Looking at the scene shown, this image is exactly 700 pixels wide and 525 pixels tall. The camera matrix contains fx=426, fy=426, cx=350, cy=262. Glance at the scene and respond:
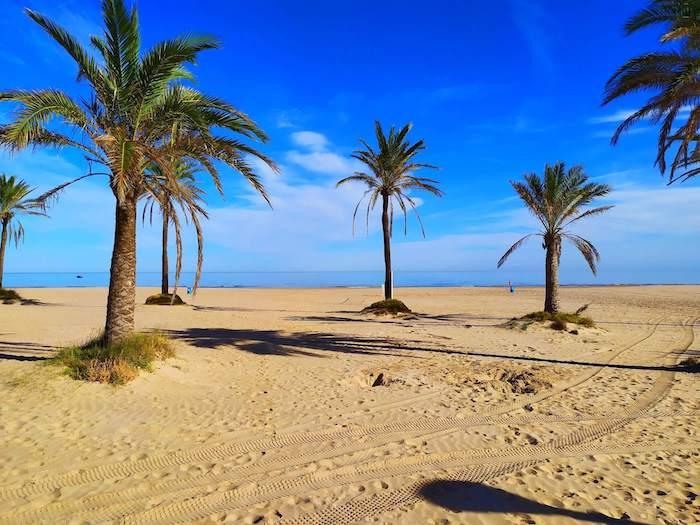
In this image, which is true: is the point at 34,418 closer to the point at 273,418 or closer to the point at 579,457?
the point at 273,418

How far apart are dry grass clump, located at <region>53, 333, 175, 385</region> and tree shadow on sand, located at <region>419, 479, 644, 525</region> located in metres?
5.76

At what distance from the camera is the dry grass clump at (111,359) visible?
7406mm

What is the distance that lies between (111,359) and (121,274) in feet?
5.33

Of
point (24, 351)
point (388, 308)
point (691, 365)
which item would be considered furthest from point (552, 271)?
point (24, 351)

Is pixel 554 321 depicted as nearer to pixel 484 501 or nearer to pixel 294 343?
pixel 294 343

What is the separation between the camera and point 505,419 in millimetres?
6172

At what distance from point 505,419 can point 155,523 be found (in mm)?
4659

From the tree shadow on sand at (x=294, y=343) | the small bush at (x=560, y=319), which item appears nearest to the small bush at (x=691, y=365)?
the small bush at (x=560, y=319)

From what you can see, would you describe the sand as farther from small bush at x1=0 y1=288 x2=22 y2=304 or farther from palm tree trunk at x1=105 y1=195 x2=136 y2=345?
small bush at x1=0 y1=288 x2=22 y2=304

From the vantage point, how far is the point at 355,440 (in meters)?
5.43

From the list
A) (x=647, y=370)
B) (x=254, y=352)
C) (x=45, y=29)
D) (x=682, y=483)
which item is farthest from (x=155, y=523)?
(x=647, y=370)

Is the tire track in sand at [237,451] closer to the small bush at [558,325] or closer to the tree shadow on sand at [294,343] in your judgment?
the tree shadow on sand at [294,343]

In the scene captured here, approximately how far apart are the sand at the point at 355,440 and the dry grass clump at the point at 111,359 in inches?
10.5

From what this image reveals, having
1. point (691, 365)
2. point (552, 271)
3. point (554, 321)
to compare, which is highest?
point (552, 271)
